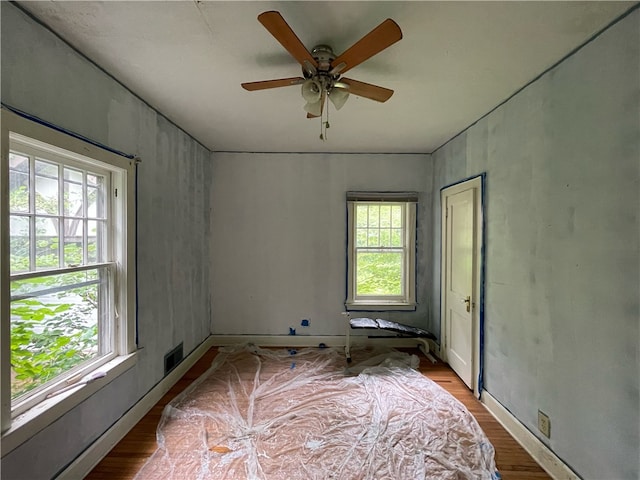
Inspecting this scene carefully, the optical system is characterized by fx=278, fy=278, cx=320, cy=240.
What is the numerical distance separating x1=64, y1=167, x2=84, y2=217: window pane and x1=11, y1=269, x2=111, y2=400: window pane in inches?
15.3

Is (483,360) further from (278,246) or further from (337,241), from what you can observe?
(278,246)

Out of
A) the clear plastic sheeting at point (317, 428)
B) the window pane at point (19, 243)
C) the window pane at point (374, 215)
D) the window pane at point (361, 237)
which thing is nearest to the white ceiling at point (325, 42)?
the window pane at point (19, 243)

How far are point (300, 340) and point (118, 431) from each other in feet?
6.73

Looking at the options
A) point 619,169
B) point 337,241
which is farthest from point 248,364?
point 619,169

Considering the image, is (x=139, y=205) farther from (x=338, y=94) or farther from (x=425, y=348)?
(x=425, y=348)

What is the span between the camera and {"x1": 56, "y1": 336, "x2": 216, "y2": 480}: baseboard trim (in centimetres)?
162

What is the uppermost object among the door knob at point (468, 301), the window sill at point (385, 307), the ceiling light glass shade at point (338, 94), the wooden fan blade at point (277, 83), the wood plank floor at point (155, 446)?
the wooden fan blade at point (277, 83)

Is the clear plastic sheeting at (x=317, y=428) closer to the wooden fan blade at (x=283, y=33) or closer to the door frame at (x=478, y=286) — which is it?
the door frame at (x=478, y=286)

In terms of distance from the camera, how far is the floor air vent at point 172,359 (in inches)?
102

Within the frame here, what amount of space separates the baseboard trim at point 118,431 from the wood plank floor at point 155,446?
0.11 feet

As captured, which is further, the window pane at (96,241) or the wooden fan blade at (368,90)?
the window pane at (96,241)

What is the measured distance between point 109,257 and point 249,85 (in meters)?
1.56

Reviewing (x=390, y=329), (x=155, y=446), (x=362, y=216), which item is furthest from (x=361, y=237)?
(x=155, y=446)

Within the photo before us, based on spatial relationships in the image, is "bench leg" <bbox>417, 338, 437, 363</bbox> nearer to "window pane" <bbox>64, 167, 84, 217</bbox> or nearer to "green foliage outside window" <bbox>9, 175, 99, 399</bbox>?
"green foliage outside window" <bbox>9, 175, 99, 399</bbox>
